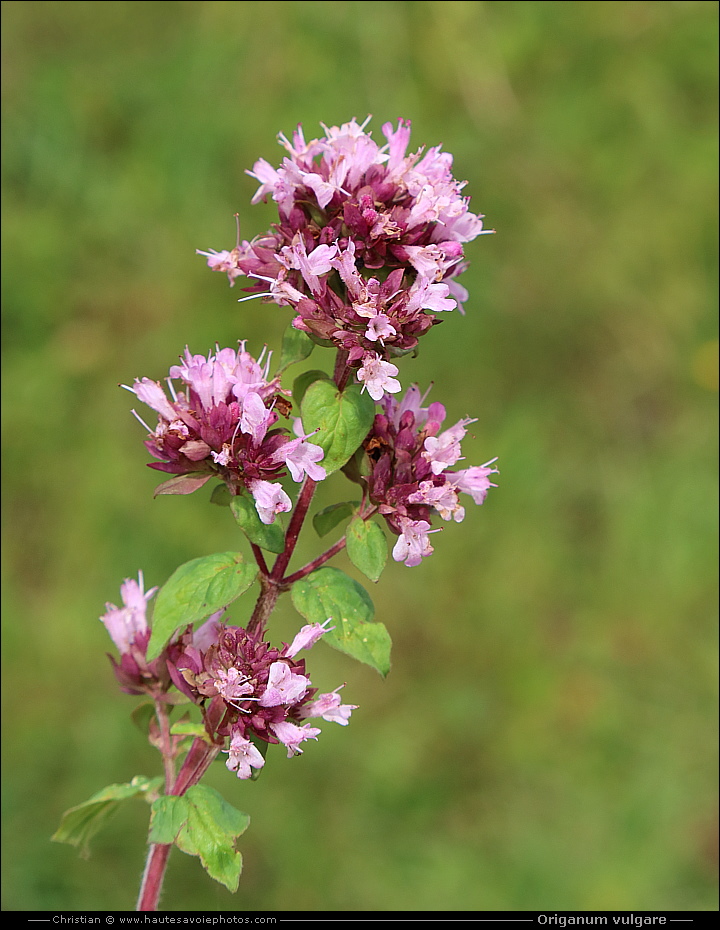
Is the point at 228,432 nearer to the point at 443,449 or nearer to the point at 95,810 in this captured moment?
the point at 443,449

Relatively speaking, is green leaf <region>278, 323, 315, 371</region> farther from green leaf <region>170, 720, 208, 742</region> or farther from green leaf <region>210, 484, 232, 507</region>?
green leaf <region>170, 720, 208, 742</region>

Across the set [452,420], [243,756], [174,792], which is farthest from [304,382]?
[452,420]

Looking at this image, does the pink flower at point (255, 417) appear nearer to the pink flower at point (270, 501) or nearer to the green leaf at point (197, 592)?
the pink flower at point (270, 501)

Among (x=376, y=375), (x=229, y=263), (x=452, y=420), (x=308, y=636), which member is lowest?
(x=308, y=636)

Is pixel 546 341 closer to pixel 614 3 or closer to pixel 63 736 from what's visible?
pixel 614 3

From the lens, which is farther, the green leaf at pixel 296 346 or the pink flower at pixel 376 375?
the green leaf at pixel 296 346

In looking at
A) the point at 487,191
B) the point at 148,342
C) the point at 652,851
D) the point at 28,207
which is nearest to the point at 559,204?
the point at 487,191

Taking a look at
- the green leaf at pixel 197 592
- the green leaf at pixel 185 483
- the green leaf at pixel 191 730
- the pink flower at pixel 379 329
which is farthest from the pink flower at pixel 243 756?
the pink flower at pixel 379 329
